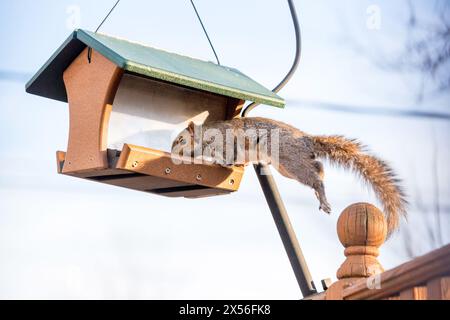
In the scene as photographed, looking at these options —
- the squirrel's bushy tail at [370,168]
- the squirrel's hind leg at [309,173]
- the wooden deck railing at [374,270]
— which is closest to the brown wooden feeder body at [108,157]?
the squirrel's hind leg at [309,173]

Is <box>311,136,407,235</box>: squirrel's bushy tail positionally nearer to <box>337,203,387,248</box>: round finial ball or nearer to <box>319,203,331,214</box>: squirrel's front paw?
<box>319,203,331,214</box>: squirrel's front paw

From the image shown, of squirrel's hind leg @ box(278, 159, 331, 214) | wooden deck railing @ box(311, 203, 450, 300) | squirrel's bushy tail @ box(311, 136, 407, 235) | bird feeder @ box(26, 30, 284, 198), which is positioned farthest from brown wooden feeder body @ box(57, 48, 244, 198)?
A: wooden deck railing @ box(311, 203, 450, 300)

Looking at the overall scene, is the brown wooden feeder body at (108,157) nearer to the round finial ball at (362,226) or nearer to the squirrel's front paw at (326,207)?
the squirrel's front paw at (326,207)

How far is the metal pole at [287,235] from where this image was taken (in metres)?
2.61

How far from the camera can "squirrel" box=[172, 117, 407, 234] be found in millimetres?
3635

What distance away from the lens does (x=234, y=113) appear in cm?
382

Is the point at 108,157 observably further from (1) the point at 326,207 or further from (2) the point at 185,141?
(1) the point at 326,207

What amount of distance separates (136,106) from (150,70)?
1.01ft

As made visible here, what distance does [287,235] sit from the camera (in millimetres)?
2719

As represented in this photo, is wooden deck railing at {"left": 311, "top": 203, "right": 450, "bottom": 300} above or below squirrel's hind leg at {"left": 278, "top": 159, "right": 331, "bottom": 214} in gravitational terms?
below

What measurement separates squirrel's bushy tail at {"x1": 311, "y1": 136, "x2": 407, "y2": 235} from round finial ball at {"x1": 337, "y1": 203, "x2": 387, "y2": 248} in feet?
1.75

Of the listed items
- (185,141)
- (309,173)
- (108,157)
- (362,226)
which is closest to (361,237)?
(362,226)
